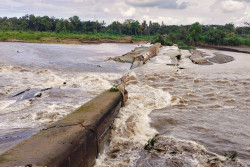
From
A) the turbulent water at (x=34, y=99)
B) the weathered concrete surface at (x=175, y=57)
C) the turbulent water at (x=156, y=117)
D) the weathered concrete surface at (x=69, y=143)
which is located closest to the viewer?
the weathered concrete surface at (x=69, y=143)

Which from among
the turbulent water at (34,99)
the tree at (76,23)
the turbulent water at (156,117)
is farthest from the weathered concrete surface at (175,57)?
the tree at (76,23)

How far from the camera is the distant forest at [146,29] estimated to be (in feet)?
162

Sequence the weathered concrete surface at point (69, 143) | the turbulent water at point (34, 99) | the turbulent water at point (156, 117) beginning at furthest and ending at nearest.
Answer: the turbulent water at point (34, 99), the turbulent water at point (156, 117), the weathered concrete surface at point (69, 143)

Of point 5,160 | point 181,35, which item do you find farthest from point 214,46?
point 5,160

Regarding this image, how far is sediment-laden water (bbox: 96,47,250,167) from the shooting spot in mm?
4543

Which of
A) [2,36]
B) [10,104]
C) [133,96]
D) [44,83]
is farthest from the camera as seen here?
[2,36]

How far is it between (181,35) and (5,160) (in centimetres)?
5913

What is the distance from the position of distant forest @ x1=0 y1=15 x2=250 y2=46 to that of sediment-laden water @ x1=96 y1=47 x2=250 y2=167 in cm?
3871

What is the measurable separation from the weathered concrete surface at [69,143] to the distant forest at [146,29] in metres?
43.6

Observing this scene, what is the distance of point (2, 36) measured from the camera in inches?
1852

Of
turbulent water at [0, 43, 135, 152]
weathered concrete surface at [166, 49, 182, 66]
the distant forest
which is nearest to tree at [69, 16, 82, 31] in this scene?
the distant forest

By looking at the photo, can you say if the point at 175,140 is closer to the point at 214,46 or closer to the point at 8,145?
the point at 8,145

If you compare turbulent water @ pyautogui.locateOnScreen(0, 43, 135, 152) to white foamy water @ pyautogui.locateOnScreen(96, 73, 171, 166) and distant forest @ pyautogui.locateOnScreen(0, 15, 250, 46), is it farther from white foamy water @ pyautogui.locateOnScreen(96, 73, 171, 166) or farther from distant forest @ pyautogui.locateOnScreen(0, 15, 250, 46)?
distant forest @ pyautogui.locateOnScreen(0, 15, 250, 46)

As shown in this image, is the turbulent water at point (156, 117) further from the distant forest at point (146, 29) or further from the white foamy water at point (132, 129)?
the distant forest at point (146, 29)
